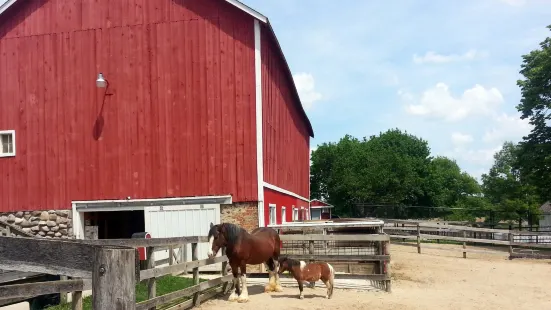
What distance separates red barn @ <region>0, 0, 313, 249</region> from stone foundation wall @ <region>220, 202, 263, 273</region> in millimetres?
28

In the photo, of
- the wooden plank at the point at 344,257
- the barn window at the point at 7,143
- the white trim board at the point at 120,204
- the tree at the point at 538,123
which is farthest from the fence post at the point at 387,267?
the tree at the point at 538,123

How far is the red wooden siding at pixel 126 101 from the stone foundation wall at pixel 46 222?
0.26m

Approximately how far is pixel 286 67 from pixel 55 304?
38.5ft

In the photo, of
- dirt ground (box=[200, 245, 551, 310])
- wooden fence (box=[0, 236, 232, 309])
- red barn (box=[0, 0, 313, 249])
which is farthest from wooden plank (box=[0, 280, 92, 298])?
red barn (box=[0, 0, 313, 249])

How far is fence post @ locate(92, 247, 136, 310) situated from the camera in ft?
7.85

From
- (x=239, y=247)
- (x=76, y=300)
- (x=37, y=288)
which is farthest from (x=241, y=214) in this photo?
(x=37, y=288)

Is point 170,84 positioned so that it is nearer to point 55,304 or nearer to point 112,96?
point 112,96

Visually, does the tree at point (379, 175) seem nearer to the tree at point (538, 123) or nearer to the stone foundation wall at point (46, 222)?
the tree at point (538, 123)

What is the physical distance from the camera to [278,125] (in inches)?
687

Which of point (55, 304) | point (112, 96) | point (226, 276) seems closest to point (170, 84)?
point (112, 96)

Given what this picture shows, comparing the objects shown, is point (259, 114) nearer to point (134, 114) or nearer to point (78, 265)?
point (134, 114)

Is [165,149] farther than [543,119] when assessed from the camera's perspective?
No

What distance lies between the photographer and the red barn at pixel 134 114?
13.4 metres

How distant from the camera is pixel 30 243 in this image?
2.67 metres
